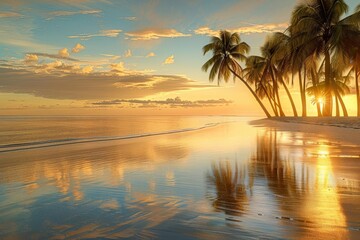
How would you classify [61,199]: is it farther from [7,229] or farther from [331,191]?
[331,191]

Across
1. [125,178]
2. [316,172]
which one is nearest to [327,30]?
[316,172]

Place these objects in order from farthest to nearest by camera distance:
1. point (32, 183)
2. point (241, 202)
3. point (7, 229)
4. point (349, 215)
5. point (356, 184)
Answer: point (32, 183) < point (356, 184) < point (241, 202) < point (349, 215) < point (7, 229)

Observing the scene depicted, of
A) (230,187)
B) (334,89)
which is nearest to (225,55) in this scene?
(334,89)

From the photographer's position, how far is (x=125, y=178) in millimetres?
5641

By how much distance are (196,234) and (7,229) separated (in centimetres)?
191

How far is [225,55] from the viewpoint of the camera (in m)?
43.1

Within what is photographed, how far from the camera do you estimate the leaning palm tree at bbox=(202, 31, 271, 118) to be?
139ft

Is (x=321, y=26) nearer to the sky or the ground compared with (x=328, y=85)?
nearer to the sky

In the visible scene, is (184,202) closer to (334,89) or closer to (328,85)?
(328,85)

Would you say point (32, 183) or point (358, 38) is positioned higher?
point (358, 38)

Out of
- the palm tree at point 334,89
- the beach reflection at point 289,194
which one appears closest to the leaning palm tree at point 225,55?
the palm tree at point 334,89

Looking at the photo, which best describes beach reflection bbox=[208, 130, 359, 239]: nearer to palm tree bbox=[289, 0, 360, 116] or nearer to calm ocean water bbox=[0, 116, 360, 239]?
calm ocean water bbox=[0, 116, 360, 239]

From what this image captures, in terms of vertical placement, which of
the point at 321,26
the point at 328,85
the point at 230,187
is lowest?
the point at 230,187

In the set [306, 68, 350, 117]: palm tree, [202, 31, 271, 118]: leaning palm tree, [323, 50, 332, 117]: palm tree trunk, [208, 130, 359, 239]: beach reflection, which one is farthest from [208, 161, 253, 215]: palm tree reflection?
[202, 31, 271, 118]: leaning palm tree
